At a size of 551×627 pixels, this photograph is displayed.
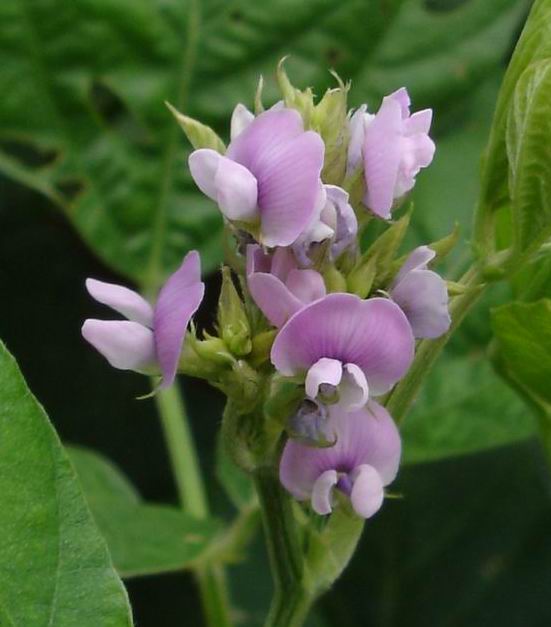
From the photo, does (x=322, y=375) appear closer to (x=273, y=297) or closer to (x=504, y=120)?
(x=273, y=297)

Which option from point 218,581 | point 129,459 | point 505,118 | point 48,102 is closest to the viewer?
point 505,118

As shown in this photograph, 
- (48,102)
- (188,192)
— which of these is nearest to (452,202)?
(188,192)

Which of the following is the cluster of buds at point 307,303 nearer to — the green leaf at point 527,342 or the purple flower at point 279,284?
the purple flower at point 279,284

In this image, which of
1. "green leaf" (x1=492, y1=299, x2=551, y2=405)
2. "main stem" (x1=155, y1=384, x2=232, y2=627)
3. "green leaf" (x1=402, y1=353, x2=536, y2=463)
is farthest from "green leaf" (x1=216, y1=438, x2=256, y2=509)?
"green leaf" (x1=492, y1=299, x2=551, y2=405)

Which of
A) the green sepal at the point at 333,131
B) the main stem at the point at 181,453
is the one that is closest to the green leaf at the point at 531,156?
the green sepal at the point at 333,131

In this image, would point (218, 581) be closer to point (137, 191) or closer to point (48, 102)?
point (137, 191)
